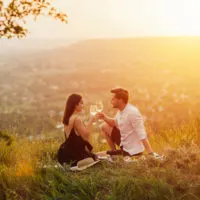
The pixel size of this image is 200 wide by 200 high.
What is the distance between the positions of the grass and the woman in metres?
0.36

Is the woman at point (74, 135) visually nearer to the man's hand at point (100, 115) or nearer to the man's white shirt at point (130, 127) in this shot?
the man's hand at point (100, 115)

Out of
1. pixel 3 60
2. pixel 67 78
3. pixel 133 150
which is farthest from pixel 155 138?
pixel 3 60

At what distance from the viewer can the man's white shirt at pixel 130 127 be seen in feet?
24.4

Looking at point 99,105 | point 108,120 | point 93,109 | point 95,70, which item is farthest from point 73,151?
point 95,70

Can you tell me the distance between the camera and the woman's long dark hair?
280 inches

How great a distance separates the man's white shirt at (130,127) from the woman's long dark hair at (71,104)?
0.97 m

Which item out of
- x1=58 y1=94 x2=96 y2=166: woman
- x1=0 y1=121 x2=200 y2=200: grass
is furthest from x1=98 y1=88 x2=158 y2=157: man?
x1=0 y1=121 x2=200 y2=200: grass

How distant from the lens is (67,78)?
8094 cm

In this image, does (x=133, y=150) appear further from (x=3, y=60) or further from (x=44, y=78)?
(x=3, y=60)

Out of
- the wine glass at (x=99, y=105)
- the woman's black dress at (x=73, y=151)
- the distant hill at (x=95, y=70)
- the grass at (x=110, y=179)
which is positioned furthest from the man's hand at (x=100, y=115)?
the distant hill at (x=95, y=70)

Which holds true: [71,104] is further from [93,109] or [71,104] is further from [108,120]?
[108,120]

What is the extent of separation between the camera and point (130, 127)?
7.63 metres

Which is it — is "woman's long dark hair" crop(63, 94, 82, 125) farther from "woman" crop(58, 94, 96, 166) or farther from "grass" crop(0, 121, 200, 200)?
"grass" crop(0, 121, 200, 200)

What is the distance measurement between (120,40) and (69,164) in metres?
97.1
